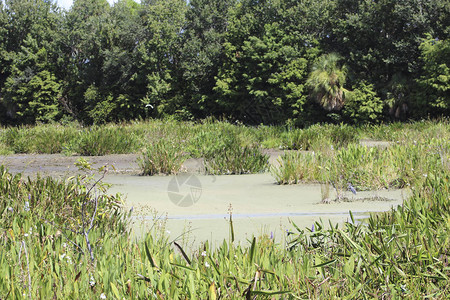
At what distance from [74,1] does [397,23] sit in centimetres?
3143

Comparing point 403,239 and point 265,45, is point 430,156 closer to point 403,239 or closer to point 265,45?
point 403,239

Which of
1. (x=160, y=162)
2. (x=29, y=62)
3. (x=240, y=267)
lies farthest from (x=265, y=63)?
(x=240, y=267)

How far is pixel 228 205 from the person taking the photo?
23.6ft

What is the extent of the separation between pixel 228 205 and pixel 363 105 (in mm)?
24217

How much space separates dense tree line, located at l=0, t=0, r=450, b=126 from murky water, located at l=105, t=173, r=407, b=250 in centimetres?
1790

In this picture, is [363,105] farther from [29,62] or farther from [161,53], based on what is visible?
[29,62]

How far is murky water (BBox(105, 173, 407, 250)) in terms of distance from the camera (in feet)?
17.4

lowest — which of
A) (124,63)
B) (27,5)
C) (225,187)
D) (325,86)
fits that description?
(225,187)

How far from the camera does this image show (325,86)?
95.9 feet

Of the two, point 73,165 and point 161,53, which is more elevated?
point 161,53

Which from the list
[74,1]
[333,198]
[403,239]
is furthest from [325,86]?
[74,1]

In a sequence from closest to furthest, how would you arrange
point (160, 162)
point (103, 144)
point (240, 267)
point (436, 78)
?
point (240, 267)
point (160, 162)
point (103, 144)
point (436, 78)

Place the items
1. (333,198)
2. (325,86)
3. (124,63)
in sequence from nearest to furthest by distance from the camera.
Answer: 1. (333,198)
2. (325,86)
3. (124,63)

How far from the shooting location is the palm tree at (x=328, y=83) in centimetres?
2896
